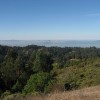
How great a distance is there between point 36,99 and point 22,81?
45486 millimetres

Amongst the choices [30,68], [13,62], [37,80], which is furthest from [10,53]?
[37,80]

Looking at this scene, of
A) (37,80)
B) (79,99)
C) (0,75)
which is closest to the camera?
(79,99)

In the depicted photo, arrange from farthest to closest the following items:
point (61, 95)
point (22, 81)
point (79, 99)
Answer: point (22, 81)
point (61, 95)
point (79, 99)

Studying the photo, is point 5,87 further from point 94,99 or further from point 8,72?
point 94,99

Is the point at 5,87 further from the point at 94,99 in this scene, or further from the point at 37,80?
the point at 94,99

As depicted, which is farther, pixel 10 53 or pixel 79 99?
pixel 10 53

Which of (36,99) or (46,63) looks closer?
(36,99)

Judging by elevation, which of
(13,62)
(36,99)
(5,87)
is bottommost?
(5,87)

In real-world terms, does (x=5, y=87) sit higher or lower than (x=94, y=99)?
lower

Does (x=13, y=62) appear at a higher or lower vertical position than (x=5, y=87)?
higher

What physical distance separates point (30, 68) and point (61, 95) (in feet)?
167

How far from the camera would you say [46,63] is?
190 feet

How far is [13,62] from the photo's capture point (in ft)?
196

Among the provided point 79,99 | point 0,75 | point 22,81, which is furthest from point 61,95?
point 0,75
